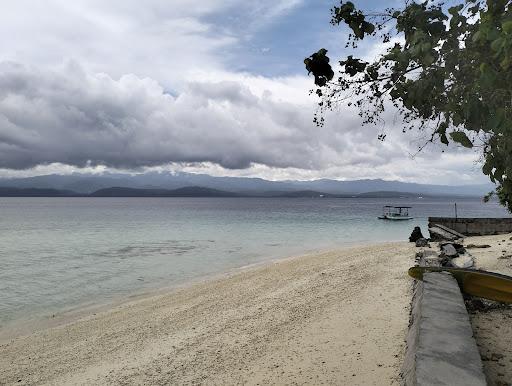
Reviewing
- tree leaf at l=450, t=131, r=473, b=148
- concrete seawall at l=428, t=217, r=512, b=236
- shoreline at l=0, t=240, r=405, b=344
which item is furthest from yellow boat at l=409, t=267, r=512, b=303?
concrete seawall at l=428, t=217, r=512, b=236

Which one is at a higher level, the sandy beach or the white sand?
the white sand

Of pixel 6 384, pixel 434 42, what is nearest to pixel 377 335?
pixel 434 42

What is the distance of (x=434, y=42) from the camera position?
4.80 meters

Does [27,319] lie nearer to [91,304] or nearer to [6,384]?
[91,304]

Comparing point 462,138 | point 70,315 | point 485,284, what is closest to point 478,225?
point 485,284

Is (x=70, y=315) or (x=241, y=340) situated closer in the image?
(x=241, y=340)

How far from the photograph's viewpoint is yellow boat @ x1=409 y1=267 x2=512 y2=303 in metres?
9.25

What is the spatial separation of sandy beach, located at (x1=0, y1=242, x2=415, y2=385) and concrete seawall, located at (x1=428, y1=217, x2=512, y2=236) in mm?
26767

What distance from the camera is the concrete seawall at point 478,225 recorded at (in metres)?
39.9

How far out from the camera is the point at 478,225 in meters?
41.2

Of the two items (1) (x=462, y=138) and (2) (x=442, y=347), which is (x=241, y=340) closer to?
(2) (x=442, y=347)

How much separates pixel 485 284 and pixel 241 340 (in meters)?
6.44

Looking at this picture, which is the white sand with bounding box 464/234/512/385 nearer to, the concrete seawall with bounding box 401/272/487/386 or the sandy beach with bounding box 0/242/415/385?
the concrete seawall with bounding box 401/272/487/386

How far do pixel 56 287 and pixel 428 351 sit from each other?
84.4ft
